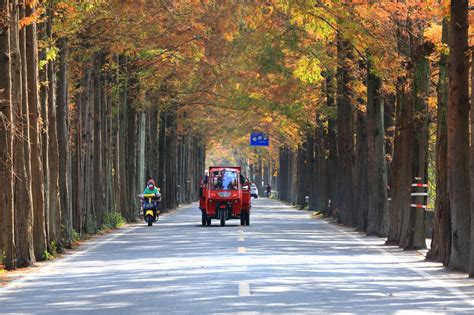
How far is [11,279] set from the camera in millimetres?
20438

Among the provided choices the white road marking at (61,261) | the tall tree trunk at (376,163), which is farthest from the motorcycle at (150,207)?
the tall tree trunk at (376,163)

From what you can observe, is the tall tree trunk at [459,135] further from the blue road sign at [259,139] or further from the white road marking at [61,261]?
the blue road sign at [259,139]

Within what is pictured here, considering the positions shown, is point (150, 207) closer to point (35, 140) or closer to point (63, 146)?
point (63, 146)

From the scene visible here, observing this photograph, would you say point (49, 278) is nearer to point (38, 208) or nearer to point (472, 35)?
point (38, 208)

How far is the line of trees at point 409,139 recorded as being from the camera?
2261cm

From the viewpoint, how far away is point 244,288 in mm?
17500

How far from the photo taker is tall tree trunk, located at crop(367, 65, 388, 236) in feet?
122

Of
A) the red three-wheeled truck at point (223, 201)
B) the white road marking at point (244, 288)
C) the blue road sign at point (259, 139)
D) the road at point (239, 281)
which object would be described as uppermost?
the blue road sign at point (259, 139)

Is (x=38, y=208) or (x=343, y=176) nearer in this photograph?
(x=38, y=208)

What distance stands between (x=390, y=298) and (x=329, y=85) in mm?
33152

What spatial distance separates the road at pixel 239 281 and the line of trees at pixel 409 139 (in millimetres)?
1075

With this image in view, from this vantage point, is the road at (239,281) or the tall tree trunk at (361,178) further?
the tall tree trunk at (361,178)

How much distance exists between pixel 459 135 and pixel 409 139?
27.1ft

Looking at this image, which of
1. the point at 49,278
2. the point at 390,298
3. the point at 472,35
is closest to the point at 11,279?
the point at 49,278
